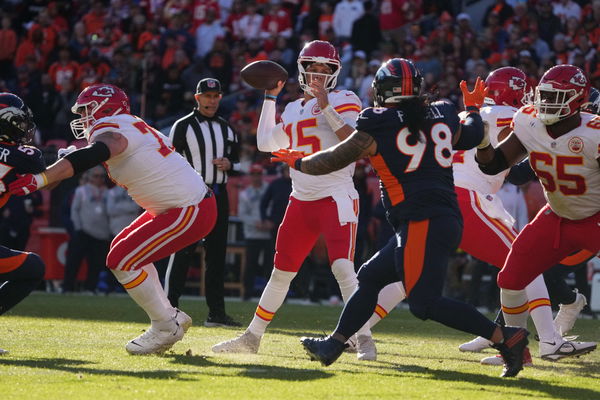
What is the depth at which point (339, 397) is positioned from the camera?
490cm

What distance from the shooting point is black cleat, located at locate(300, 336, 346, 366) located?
220 inches

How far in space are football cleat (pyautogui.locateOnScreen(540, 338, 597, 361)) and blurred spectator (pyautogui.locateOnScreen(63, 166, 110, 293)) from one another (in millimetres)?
8245

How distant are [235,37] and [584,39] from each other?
5776mm

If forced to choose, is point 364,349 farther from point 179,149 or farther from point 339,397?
point 179,149

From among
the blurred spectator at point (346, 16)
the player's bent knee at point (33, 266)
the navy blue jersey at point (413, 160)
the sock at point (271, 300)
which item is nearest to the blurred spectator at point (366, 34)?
the blurred spectator at point (346, 16)

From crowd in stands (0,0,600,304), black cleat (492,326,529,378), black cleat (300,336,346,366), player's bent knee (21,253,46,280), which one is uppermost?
crowd in stands (0,0,600,304)

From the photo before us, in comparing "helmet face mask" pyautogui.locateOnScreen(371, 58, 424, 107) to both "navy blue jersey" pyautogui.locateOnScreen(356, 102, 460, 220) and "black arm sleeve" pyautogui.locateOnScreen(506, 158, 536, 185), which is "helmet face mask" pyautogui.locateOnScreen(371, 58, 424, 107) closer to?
"navy blue jersey" pyautogui.locateOnScreen(356, 102, 460, 220)

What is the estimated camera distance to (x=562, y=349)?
6.45 metres

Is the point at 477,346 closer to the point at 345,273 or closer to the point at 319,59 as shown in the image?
the point at 345,273

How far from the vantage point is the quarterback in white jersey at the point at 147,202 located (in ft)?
20.9

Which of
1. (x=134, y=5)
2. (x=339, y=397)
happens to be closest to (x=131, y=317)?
(x=339, y=397)

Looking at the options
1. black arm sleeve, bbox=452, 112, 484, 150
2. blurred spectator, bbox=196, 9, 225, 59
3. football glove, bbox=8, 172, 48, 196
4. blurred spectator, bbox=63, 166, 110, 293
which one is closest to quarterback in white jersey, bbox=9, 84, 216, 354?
football glove, bbox=8, 172, 48, 196

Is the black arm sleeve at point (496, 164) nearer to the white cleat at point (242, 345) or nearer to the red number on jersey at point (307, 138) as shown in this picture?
the red number on jersey at point (307, 138)

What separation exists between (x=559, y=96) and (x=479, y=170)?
113 cm
